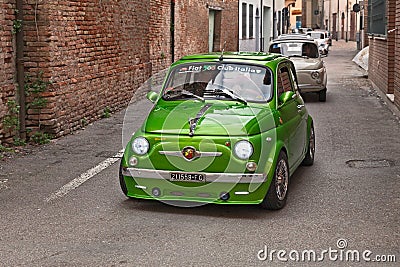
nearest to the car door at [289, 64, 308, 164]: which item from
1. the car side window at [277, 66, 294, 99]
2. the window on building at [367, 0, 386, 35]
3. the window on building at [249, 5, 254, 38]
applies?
the car side window at [277, 66, 294, 99]

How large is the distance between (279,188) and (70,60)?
638cm

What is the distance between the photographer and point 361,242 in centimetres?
635

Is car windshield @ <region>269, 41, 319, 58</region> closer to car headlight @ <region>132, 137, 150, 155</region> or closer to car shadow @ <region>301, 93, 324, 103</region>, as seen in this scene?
car shadow @ <region>301, 93, 324, 103</region>

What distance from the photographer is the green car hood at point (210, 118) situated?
24.0 feet

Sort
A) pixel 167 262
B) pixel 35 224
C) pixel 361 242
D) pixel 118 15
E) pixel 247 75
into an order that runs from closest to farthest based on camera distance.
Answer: pixel 167 262 < pixel 361 242 < pixel 35 224 < pixel 247 75 < pixel 118 15

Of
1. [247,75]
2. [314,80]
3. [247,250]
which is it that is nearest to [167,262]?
[247,250]

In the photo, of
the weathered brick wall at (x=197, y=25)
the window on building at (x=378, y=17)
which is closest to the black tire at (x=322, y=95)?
the window on building at (x=378, y=17)

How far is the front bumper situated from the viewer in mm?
7074

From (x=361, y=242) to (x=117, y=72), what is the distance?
34.0ft

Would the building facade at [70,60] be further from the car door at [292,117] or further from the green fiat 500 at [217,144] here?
the car door at [292,117]

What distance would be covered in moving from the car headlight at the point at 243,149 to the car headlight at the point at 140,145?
91cm

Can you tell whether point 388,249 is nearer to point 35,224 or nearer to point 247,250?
point 247,250

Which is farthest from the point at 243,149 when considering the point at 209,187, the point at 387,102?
the point at 387,102

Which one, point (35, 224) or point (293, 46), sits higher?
point (293, 46)
